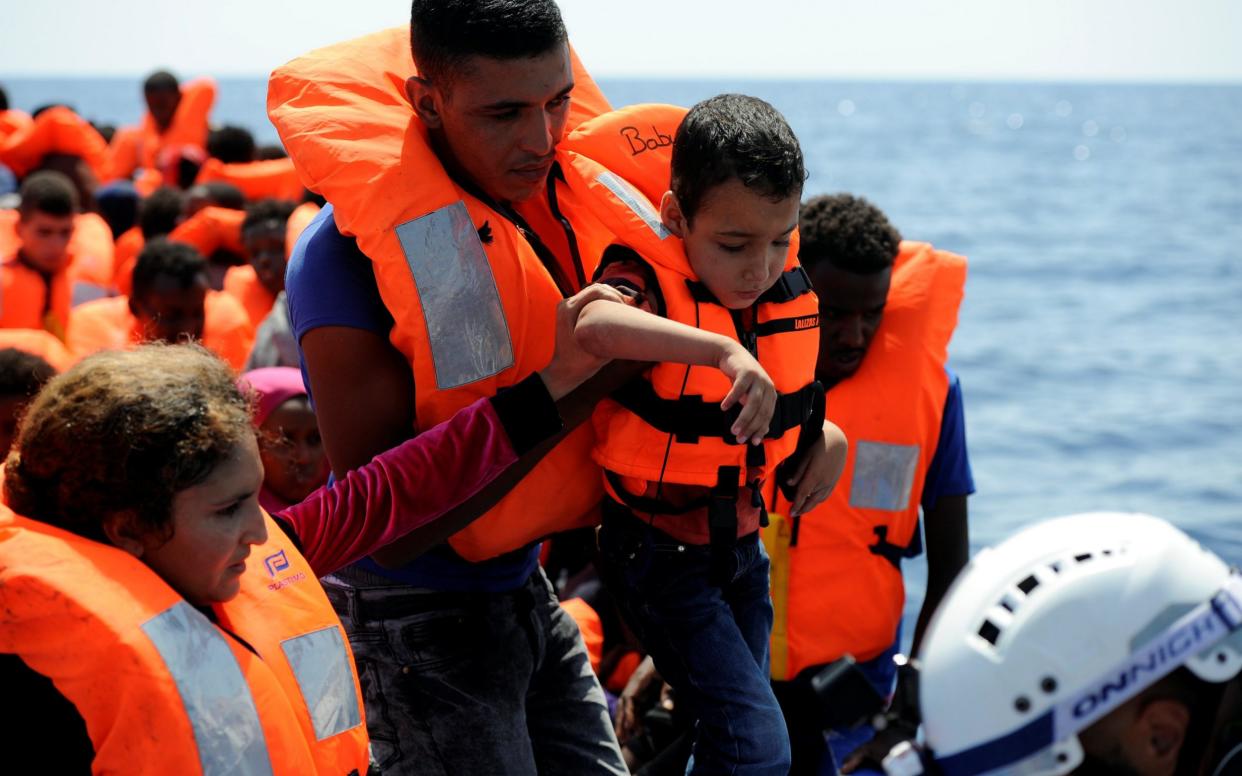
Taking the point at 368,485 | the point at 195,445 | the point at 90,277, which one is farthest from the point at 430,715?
the point at 90,277

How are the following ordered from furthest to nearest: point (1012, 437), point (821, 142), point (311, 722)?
point (821, 142) → point (1012, 437) → point (311, 722)

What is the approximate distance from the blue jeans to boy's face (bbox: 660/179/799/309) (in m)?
0.49

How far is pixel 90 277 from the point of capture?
895cm

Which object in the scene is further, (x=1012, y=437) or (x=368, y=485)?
(x=1012, y=437)

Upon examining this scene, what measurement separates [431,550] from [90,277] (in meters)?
6.94

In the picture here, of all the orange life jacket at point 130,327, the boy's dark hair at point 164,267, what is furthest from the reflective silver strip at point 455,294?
the orange life jacket at point 130,327

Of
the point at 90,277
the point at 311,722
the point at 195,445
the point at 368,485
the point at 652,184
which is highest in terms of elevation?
the point at 652,184

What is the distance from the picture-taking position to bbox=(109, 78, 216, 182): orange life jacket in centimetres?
1412

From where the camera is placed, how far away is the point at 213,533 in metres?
2.29

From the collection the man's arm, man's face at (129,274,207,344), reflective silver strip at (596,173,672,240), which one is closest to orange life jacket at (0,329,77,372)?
man's face at (129,274,207,344)

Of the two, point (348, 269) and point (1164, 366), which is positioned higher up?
point (348, 269)

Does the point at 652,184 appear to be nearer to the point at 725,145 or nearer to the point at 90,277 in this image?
the point at 725,145

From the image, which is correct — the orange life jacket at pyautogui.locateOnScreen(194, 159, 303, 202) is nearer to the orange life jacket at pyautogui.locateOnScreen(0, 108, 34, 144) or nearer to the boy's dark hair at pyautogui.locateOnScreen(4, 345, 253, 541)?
the orange life jacket at pyautogui.locateOnScreen(0, 108, 34, 144)

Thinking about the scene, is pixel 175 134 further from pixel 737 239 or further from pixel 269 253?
pixel 737 239
